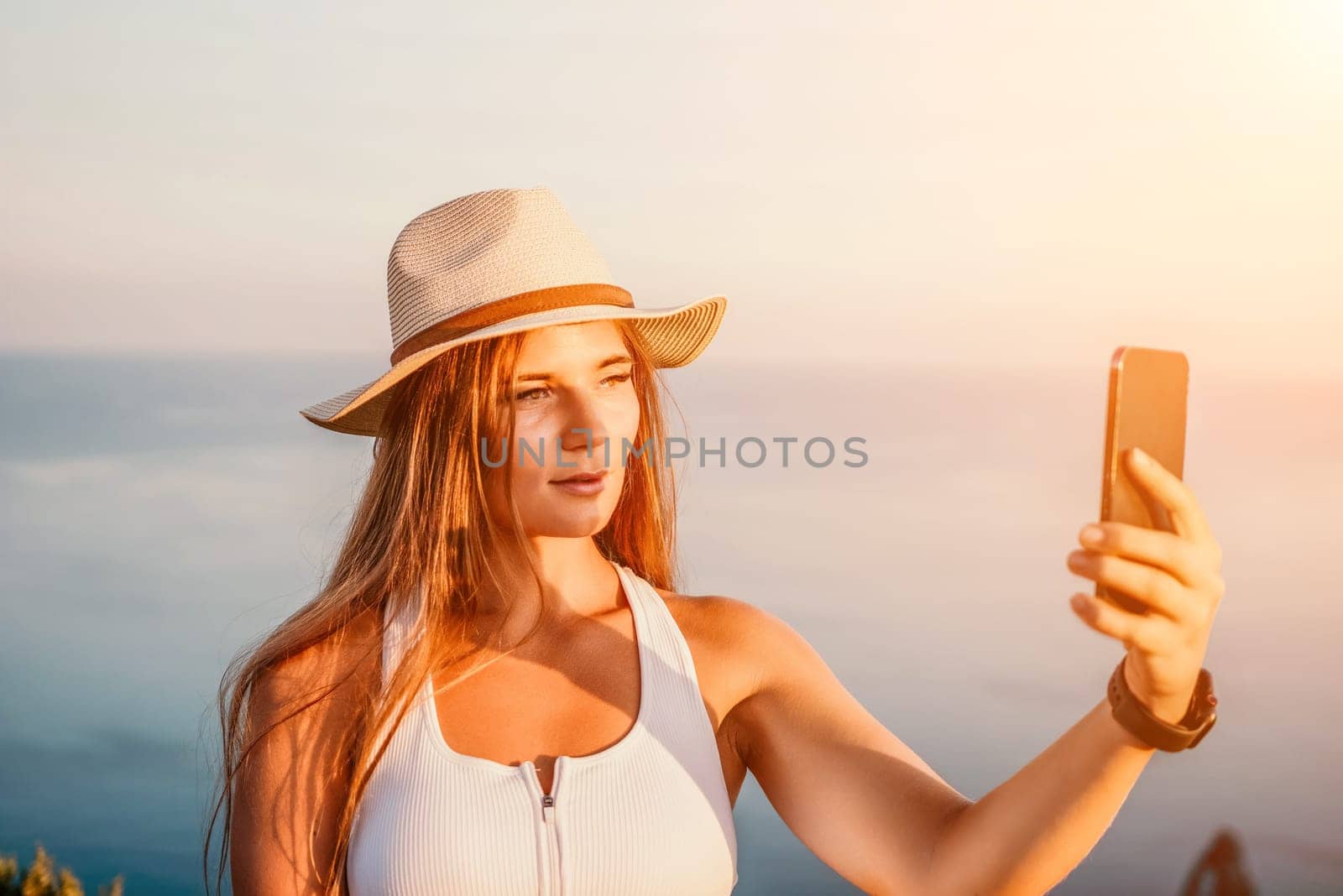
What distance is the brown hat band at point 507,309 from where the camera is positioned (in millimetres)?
2400

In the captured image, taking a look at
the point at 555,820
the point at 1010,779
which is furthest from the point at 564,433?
the point at 1010,779

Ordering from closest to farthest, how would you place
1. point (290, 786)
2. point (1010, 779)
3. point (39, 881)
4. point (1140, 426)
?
point (1140, 426), point (1010, 779), point (290, 786), point (39, 881)

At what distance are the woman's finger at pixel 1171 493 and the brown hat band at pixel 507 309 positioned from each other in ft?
4.20

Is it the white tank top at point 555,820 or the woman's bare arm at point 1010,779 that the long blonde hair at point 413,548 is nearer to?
the white tank top at point 555,820

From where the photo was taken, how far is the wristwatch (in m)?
1.54

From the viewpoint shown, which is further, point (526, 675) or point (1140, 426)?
point (526, 675)

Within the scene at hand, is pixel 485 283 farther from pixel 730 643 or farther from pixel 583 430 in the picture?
pixel 730 643

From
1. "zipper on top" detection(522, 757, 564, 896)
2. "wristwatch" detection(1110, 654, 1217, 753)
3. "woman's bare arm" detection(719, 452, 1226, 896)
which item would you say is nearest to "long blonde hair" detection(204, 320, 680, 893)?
"zipper on top" detection(522, 757, 564, 896)

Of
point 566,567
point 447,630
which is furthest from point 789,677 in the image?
point 447,630

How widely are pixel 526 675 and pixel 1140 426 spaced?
53.8 inches

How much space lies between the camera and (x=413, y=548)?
253 cm

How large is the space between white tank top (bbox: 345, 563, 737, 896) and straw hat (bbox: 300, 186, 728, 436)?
27.0 inches

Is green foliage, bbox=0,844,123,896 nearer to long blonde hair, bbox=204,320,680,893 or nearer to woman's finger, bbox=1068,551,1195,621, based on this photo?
long blonde hair, bbox=204,320,680,893

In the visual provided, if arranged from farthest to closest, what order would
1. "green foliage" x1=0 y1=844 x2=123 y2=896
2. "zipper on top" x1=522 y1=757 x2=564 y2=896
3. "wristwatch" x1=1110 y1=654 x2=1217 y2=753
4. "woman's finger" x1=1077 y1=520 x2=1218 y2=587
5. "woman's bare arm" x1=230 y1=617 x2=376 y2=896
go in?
"green foliage" x1=0 y1=844 x2=123 y2=896 < "woman's bare arm" x1=230 y1=617 x2=376 y2=896 < "zipper on top" x1=522 y1=757 x2=564 y2=896 < "wristwatch" x1=1110 y1=654 x2=1217 y2=753 < "woman's finger" x1=1077 y1=520 x2=1218 y2=587
